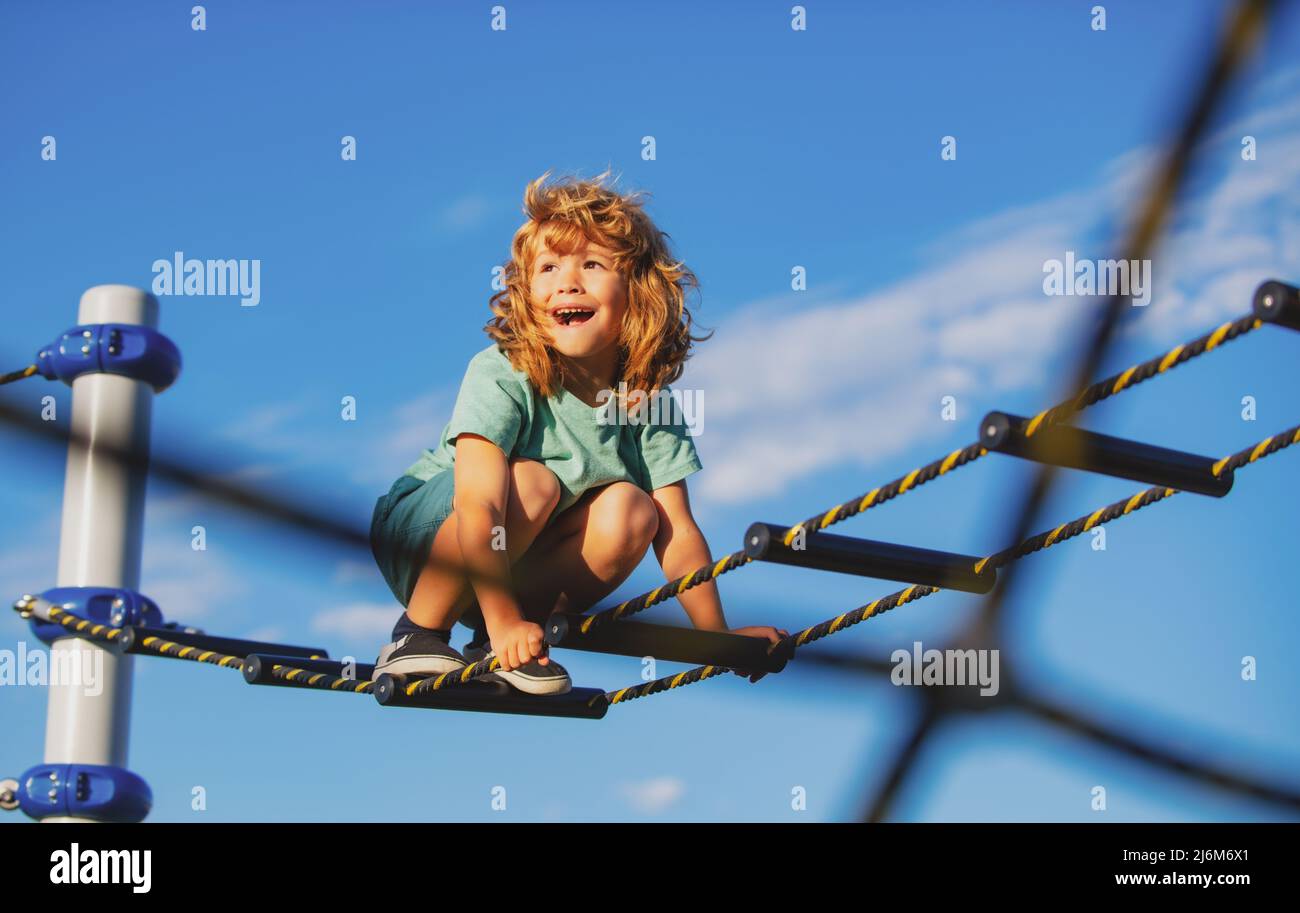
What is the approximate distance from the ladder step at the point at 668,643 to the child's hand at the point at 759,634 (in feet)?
0.05

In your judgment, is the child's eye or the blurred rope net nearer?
the blurred rope net

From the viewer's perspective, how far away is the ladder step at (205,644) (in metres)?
3.01

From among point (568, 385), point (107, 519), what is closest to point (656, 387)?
point (568, 385)

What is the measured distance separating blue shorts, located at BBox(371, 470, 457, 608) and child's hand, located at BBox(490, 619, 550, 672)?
279 mm

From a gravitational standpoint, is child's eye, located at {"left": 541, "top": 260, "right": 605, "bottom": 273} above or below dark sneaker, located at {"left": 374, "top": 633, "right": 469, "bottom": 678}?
above

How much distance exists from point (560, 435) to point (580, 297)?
0.23 metres

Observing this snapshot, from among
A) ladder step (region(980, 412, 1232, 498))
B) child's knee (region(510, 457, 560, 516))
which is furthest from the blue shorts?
ladder step (region(980, 412, 1232, 498))

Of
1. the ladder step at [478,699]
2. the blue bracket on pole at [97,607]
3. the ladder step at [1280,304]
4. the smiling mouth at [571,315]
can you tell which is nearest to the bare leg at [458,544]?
the ladder step at [478,699]

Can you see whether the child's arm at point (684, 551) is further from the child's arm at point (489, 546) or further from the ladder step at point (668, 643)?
the child's arm at point (489, 546)

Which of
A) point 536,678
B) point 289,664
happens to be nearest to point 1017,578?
point 536,678

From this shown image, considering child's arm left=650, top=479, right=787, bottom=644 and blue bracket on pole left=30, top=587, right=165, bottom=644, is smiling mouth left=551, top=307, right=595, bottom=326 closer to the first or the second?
child's arm left=650, top=479, right=787, bottom=644

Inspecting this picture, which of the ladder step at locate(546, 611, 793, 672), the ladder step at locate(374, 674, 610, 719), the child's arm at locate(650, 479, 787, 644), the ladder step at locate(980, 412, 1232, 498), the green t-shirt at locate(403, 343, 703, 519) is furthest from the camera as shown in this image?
the child's arm at locate(650, 479, 787, 644)

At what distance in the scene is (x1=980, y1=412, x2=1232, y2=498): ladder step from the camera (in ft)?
6.68

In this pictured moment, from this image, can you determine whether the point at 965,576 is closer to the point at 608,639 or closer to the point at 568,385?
the point at 608,639
